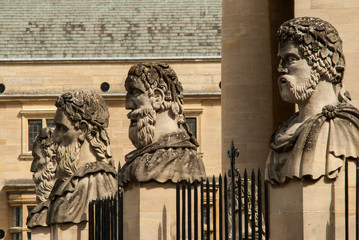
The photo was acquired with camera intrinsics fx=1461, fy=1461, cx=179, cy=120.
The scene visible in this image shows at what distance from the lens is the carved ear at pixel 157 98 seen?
15.2m

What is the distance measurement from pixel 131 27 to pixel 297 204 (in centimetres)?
5270

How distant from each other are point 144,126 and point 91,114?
3.19 metres

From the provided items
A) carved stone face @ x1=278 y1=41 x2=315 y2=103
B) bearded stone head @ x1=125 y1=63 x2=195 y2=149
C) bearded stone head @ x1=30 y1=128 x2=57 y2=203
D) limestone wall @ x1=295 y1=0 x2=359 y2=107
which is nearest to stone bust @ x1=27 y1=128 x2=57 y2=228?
bearded stone head @ x1=30 y1=128 x2=57 y2=203

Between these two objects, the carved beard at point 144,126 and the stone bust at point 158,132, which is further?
the carved beard at point 144,126

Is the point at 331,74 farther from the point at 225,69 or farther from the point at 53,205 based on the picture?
the point at 225,69

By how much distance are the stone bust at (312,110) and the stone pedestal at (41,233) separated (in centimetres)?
732

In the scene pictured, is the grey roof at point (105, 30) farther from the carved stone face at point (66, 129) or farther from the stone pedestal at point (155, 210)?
the stone pedestal at point (155, 210)

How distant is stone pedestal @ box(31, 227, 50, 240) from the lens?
64.1ft

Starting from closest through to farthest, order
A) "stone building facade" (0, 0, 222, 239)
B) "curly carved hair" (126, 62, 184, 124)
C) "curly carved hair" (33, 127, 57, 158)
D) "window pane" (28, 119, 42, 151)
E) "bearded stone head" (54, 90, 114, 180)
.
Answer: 1. "curly carved hair" (126, 62, 184, 124)
2. "bearded stone head" (54, 90, 114, 180)
3. "curly carved hair" (33, 127, 57, 158)
4. "stone building facade" (0, 0, 222, 239)
5. "window pane" (28, 119, 42, 151)

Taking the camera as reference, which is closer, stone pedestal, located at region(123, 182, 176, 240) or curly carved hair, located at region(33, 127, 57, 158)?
stone pedestal, located at region(123, 182, 176, 240)

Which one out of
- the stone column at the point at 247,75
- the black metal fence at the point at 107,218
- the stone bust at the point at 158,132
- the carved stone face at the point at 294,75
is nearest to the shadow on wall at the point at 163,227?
the stone bust at the point at 158,132

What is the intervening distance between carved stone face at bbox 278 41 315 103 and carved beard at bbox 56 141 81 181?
584 centimetres

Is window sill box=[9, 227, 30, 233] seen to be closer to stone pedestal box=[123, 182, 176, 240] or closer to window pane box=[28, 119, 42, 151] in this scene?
window pane box=[28, 119, 42, 151]

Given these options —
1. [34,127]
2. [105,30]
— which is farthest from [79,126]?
[105,30]
